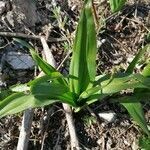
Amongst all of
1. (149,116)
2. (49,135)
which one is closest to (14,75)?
(49,135)

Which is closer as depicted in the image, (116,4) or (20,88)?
(20,88)

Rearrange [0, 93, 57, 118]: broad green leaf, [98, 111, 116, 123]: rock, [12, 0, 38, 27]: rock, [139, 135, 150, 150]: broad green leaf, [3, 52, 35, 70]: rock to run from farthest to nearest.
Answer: [12, 0, 38, 27]: rock, [3, 52, 35, 70]: rock, [98, 111, 116, 123]: rock, [139, 135, 150, 150]: broad green leaf, [0, 93, 57, 118]: broad green leaf

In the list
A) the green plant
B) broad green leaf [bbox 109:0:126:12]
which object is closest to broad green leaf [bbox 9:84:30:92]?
A: the green plant

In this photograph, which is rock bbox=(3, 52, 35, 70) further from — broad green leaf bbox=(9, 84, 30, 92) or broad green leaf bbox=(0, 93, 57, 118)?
broad green leaf bbox=(0, 93, 57, 118)

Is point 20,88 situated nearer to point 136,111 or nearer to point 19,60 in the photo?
point 19,60

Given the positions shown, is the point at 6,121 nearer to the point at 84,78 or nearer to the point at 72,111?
the point at 72,111

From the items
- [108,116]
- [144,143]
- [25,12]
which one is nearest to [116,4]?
[25,12]
